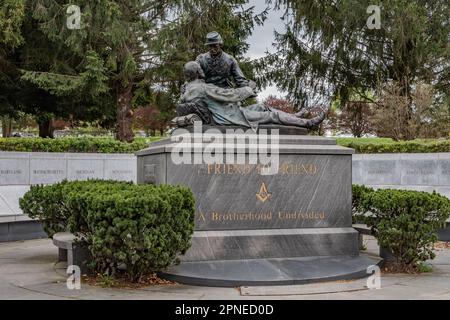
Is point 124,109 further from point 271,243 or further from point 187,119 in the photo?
point 271,243

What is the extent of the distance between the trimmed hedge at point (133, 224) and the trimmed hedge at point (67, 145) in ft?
28.6

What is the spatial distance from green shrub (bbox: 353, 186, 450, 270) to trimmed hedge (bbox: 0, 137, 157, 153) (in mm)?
10102

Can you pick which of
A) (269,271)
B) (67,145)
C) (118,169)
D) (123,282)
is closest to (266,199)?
(269,271)

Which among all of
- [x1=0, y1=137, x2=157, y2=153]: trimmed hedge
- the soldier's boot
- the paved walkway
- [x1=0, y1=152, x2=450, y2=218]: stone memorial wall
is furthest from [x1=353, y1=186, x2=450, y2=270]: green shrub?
[x1=0, y1=137, x2=157, y2=153]: trimmed hedge

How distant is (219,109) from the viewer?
8.67m

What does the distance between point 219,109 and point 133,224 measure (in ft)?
10.6

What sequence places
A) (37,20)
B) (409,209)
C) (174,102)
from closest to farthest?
(409,209) < (37,20) < (174,102)

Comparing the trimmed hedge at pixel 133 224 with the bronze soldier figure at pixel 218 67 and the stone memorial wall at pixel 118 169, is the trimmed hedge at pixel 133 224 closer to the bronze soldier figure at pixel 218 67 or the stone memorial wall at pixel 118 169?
the bronze soldier figure at pixel 218 67

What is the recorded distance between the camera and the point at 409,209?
7180 millimetres

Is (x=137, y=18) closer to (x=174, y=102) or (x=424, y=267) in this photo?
(x=174, y=102)

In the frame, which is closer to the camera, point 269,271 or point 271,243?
point 269,271

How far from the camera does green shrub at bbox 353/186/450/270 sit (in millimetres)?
7113
